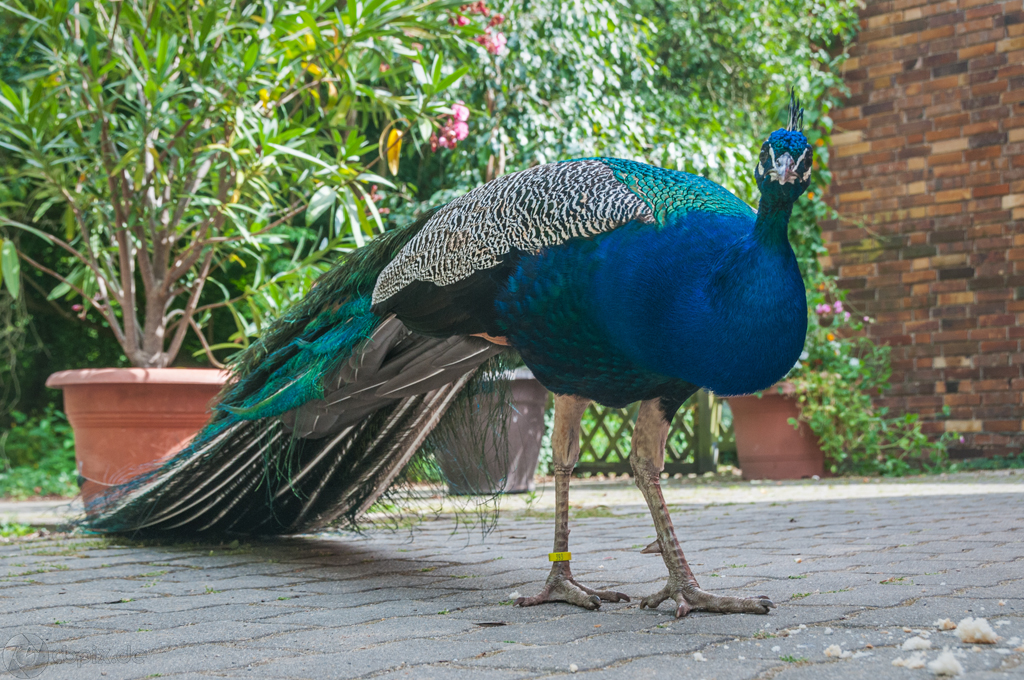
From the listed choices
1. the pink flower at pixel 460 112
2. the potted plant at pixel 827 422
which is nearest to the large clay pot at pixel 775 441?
the potted plant at pixel 827 422

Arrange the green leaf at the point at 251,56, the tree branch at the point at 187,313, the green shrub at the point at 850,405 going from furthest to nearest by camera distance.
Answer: the green shrub at the point at 850,405 < the tree branch at the point at 187,313 < the green leaf at the point at 251,56

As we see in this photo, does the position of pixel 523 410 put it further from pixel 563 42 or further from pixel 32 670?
pixel 32 670

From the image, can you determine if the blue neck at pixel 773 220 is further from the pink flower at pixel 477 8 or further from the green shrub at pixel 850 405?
the green shrub at pixel 850 405

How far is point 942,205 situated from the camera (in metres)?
7.80

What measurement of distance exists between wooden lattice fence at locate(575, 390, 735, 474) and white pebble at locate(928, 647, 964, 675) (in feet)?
20.7

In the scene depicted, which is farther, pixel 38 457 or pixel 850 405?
pixel 38 457

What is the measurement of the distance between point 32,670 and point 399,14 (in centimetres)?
355

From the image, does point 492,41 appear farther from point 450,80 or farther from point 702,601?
point 702,601

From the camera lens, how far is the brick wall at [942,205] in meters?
7.55

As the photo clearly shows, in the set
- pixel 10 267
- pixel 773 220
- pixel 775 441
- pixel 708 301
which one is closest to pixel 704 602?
pixel 708 301

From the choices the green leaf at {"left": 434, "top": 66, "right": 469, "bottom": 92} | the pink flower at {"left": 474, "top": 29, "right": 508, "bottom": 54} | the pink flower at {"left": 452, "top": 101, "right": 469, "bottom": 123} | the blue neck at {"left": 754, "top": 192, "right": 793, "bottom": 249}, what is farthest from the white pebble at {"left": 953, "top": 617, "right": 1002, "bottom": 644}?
the pink flower at {"left": 474, "top": 29, "right": 508, "bottom": 54}

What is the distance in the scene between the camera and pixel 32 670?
1.91m

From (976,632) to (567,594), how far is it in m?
1.04

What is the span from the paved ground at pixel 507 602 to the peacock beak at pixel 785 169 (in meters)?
1.00
